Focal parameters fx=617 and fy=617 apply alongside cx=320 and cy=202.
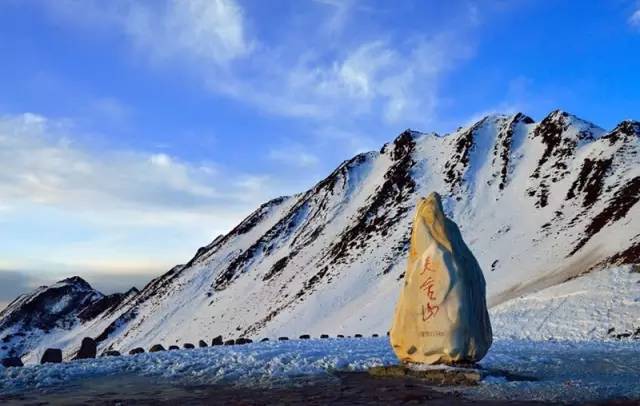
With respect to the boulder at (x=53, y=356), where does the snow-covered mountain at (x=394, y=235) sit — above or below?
above

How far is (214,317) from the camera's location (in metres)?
95.1

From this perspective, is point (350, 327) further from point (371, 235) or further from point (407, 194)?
point (407, 194)

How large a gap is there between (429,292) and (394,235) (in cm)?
7242

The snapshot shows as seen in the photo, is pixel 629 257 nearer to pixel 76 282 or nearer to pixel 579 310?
pixel 579 310

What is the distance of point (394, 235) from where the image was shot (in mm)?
87250

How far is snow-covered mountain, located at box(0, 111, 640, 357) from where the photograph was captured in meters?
61.1

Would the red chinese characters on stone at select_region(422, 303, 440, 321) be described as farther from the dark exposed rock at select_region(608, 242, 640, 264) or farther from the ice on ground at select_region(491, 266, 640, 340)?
the dark exposed rock at select_region(608, 242, 640, 264)

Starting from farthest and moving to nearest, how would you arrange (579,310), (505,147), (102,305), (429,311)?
(102,305), (505,147), (579,310), (429,311)

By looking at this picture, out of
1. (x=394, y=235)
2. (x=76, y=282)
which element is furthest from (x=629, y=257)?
(x=76, y=282)

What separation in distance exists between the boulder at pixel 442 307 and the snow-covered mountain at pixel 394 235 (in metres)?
30.6

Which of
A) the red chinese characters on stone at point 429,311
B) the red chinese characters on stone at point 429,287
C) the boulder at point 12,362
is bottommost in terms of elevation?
the boulder at point 12,362

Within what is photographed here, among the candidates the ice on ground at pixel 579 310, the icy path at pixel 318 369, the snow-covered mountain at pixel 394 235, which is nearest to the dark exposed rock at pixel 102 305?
the snow-covered mountain at pixel 394 235

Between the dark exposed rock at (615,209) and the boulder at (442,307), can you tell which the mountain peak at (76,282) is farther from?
the boulder at (442,307)

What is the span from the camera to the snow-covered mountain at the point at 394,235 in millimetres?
61062
